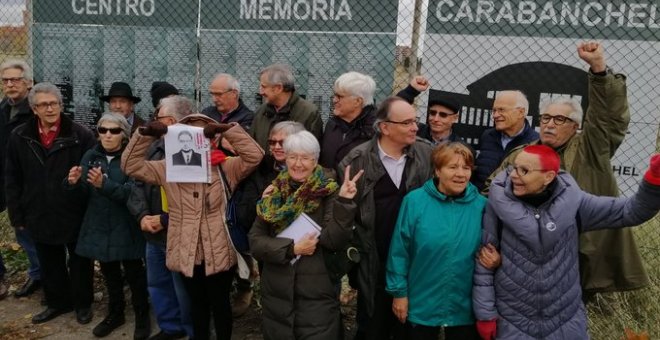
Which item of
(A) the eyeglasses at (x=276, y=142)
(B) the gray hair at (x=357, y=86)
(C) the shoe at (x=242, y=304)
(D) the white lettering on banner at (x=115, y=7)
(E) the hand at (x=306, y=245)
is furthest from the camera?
(D) the white lettering on banner at (x=115, y=7)

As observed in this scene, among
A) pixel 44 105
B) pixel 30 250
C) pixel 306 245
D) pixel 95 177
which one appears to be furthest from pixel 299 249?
pixel 30 250

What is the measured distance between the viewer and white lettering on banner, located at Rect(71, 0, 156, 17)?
16.5ft

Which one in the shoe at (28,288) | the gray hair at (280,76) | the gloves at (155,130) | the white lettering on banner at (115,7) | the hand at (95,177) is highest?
the white lettering on banner at (115,7)

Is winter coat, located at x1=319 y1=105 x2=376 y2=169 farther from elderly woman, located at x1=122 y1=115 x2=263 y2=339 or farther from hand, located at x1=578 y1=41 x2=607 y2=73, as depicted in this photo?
hand, located at x1=578 y1=41 x2=607 y2=73

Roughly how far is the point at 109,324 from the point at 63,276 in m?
0.58

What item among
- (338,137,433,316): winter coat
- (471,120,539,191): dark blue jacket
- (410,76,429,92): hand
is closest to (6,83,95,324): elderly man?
(338,137,433,316): winter coat

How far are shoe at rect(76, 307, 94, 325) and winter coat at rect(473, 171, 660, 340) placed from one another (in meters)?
2.95

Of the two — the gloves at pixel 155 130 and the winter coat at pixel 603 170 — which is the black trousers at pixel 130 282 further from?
the winter coat at pixel 603 170

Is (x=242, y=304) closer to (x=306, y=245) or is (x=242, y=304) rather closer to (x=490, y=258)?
(x=306, y=245)

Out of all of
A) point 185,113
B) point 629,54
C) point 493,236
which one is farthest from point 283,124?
point 629,54

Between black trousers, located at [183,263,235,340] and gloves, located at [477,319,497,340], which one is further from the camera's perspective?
black trousers, located at [183,263,235,340]

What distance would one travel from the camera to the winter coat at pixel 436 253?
2619mm

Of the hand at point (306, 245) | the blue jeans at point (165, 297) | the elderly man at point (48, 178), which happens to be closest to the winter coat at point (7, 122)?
the elderly man at point (48, 178)

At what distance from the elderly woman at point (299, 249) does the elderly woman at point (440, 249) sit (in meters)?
0.33
